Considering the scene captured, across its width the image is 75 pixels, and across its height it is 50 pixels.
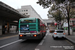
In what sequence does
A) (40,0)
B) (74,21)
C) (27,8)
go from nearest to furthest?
(40,0) < (74,21) < (27,8)

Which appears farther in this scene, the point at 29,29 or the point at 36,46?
the point at 29,29

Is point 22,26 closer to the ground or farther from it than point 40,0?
closer to the ground

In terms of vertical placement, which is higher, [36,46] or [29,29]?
[29,29]

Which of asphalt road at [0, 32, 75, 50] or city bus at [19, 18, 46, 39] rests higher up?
city bus at [19, 18, 46, 39]

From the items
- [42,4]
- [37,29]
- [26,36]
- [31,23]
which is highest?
[42,4]

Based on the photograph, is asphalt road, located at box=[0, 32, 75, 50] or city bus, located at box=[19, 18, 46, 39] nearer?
asphalt road, located at box=[0, 32, 75, 50]

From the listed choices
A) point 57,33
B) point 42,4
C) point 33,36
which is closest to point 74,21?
point 57,33

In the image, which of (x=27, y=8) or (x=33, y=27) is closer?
(x=33, y=27)

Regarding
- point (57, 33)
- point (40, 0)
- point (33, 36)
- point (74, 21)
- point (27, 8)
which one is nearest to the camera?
point (33, 36)

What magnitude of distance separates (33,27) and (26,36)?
135cm

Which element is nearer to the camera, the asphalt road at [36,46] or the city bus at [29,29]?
the asphalt road at [36,46]

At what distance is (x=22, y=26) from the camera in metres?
10.3

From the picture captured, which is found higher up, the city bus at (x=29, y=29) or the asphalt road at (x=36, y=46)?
the city bus at (x=29, y=29)

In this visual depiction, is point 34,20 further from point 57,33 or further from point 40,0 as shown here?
point 57,33
